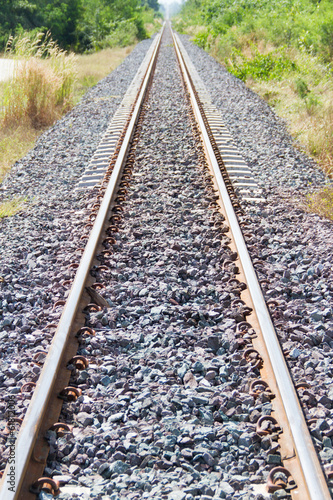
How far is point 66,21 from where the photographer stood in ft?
78.3

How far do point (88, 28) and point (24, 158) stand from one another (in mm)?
Answer: 21332

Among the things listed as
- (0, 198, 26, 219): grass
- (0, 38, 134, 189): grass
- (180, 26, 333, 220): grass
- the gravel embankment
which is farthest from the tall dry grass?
(180, 26, 333, 220): grass

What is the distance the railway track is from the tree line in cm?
1874

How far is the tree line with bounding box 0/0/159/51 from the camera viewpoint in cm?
2158

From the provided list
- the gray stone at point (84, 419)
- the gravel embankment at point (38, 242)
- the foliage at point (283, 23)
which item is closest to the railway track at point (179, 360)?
the gray stone at point (84, 419)

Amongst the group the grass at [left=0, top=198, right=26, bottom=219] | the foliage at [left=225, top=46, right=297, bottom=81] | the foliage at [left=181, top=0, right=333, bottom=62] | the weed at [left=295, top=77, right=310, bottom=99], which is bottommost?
the grass at [left=0, top=198, right=26, bottom=219]

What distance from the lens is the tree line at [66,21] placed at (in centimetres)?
2158

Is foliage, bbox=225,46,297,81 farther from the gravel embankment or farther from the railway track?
the railway track

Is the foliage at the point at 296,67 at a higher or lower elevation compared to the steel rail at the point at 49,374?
higher

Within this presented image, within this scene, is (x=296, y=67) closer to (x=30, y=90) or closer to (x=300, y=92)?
(x=300, y=92)

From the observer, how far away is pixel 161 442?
2250mm

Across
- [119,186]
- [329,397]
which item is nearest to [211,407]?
[329,397]

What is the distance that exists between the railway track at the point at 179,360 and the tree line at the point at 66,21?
18740 mm

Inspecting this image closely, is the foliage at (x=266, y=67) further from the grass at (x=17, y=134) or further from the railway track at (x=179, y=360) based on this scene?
the railway track at (x=179, y=360)
